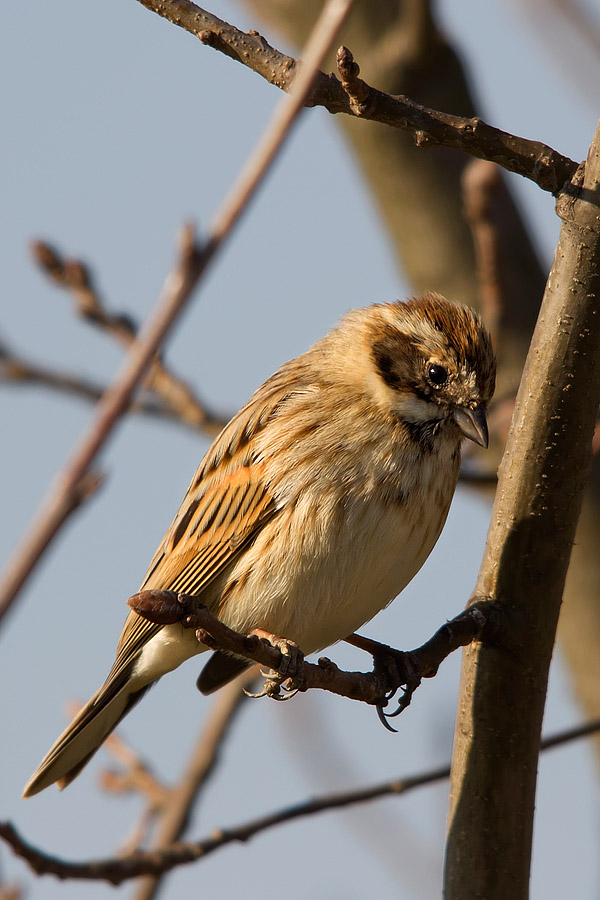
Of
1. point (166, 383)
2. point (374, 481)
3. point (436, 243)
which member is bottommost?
point (374, 481)

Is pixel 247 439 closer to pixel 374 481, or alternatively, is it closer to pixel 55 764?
pixel 374 481

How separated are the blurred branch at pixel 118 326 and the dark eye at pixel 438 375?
46.0 inches

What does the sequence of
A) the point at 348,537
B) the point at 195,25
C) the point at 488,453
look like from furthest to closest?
the point at 488,453, the point at 348,537, the point at 195,25

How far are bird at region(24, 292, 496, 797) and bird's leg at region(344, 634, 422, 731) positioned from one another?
0.32m

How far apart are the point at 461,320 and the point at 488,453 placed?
1.66 metres

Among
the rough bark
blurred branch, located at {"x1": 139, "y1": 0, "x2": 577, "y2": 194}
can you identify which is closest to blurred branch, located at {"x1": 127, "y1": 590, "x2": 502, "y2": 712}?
blurred branch, located at {"x1": 139, "y1": 0, "x2": 577, "y2": 194}

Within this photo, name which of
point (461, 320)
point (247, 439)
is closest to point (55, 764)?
point (247, 439)

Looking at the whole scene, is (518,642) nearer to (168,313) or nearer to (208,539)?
(208,539)

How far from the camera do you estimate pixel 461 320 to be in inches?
194

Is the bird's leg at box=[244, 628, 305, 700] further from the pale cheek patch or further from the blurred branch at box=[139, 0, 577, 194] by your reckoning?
the blurred branch at box=[139, 0, 577, 194]

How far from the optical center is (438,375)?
15.9ft

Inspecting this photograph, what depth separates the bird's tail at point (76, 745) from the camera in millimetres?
4891

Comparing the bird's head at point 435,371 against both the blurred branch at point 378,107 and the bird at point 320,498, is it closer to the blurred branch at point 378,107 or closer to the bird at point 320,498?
the bird at point 320,498

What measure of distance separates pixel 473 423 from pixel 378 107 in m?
1.79
